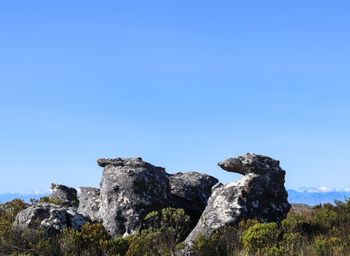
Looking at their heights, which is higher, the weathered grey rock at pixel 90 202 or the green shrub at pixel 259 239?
the weathered grey rock at pixel 90 202

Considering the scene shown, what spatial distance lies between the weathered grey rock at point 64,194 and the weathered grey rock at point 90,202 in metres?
3.54

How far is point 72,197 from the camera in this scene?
30438mm

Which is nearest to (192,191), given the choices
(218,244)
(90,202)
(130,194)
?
(130,194)

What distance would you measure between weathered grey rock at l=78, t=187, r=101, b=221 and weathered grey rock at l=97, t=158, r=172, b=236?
1349 millimetres

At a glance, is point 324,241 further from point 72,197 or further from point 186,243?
point 72,197

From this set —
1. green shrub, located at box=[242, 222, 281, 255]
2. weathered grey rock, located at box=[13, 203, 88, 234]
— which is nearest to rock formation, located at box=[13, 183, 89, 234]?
weathered grey rock, located at box=[13, 203, 88, 234]

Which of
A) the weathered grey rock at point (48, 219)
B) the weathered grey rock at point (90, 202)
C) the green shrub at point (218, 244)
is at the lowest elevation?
the green shrub at point (218, 244)

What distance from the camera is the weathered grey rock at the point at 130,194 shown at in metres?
20.0

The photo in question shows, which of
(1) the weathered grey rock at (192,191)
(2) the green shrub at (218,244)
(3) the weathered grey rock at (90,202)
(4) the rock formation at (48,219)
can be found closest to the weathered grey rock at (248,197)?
(2) the green shrub at (218,244)

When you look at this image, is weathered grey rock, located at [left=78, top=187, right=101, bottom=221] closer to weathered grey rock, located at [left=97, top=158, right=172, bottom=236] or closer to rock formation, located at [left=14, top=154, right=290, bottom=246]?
rock formation, located at [left=14, top=154, right=290, bottom=246]

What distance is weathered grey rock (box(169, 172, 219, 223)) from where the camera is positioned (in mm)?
22562

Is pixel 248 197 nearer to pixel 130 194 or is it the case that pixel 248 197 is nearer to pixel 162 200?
pixel 162 200

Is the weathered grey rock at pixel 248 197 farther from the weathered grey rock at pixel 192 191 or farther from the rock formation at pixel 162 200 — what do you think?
the weathered grey rock at pixel 192 191

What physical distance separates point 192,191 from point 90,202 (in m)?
A: 4.91
